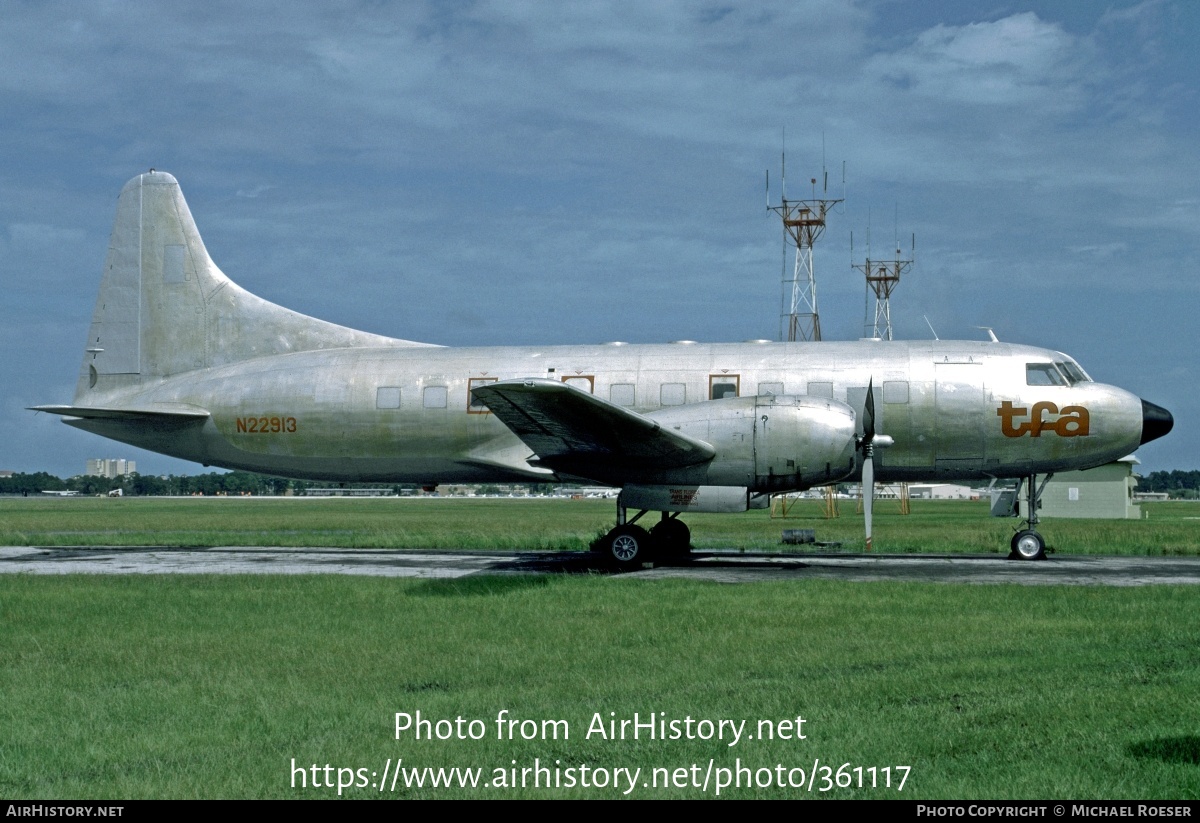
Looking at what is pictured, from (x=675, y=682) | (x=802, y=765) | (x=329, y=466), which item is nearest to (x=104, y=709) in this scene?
Answer: (x=675, y=682)

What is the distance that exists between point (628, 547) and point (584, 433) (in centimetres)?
251

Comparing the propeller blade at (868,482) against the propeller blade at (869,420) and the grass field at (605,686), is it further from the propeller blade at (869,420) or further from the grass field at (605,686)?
the grass field at (605,686)

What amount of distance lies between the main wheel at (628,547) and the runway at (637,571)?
270 mm

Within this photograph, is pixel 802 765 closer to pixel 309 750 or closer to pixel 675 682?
pixel 675 682

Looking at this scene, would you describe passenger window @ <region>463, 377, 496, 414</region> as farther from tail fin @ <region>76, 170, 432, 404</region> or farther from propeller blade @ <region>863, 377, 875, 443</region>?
propeller blade @ <region>863, 377, 875, 443</region>

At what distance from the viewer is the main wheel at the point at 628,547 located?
19891 millimetres

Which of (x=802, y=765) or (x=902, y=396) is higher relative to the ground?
(x=902, y=396)

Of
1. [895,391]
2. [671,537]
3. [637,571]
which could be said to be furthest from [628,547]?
[895,391]

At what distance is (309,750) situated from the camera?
7.34 m

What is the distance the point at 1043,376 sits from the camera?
2089 centimetres

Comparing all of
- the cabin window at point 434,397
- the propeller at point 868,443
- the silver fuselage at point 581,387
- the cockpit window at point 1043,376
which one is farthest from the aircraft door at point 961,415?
the cabin window at point 434,397

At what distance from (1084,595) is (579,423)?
27.5ft

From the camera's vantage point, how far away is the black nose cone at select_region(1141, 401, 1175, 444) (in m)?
20.7

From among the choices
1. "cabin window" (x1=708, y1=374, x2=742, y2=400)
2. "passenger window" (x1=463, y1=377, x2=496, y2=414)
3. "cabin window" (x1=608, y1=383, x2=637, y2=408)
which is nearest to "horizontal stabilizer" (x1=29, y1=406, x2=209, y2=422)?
"passenger window" (x1=463, y1=377, x2=496, y2=414)
